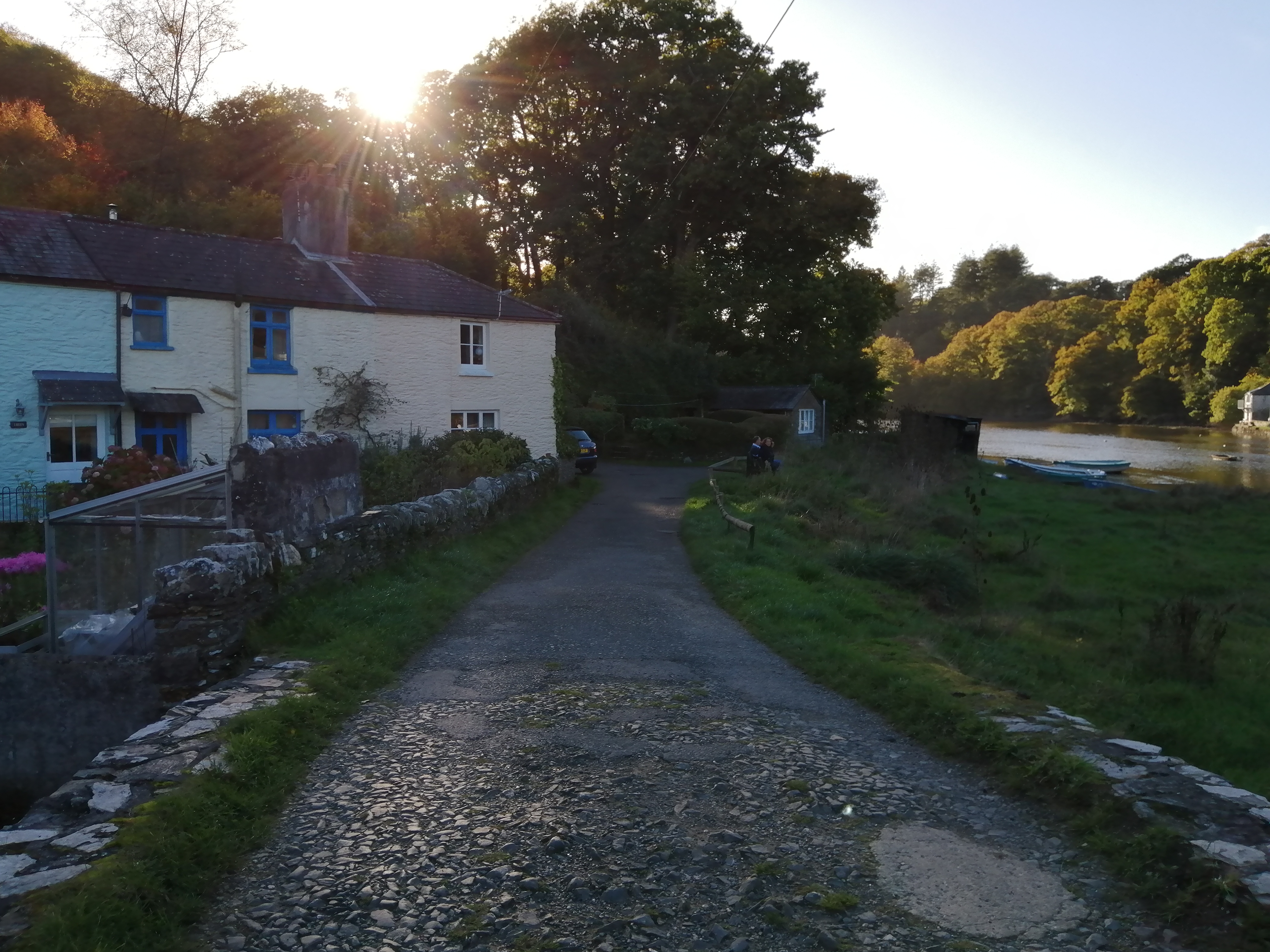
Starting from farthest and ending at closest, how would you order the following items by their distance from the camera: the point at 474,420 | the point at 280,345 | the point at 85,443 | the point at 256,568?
the point at 474,420 → the point at 280,345 → the point at 85,443 → the point at 256,568

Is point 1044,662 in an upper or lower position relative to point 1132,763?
lower

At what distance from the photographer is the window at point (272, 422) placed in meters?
25.0

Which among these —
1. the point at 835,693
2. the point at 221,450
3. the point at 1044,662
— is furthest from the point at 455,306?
the point at 835,693

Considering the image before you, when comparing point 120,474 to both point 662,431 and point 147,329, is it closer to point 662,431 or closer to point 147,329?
point 147,329

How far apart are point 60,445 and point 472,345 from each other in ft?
35.1

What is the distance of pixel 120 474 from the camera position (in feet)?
59.3

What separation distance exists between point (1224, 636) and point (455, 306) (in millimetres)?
20253

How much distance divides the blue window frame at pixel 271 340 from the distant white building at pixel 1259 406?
2780 inches

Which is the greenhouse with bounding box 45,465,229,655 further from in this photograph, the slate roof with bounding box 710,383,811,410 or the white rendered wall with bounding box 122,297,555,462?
the slate roof with bounding box 710,383,811,410

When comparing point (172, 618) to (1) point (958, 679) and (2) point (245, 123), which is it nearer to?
(1) point (958, 679)

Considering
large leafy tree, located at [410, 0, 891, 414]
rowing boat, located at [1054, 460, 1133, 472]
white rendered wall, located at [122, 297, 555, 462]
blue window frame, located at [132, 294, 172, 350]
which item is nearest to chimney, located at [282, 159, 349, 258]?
white rendered wall, located at [122, 297, 555, 462]

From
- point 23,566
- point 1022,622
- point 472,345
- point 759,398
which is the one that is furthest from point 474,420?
point 759,398

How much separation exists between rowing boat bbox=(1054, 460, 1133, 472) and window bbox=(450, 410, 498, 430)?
1148 inches

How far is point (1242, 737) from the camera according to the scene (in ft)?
33.2
